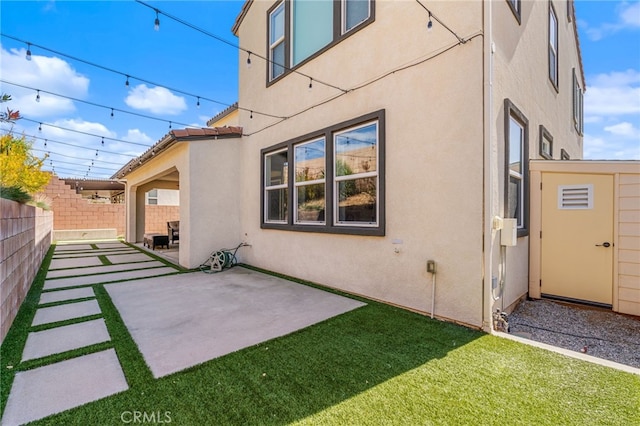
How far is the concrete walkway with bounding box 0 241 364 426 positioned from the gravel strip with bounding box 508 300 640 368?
258 centimetres

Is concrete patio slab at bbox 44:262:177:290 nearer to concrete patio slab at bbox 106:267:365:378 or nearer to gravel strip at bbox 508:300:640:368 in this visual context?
concrete patio slab at bbox 106:267:365:378

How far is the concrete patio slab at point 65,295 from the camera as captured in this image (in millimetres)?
4993

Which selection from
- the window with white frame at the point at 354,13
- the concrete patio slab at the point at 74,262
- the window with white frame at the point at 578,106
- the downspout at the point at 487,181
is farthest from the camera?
the window with white frame at the point at 578,106

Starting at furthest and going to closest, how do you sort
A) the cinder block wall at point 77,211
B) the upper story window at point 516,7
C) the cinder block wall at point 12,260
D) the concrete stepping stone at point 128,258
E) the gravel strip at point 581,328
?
the cinder block wall at point 77,211, the concrete stepping stone at point 128,258, the upper story window at point 516,7, the gravel strip at point 581,328, the cinder block wall at point 12,260

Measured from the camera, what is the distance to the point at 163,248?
12094 mm

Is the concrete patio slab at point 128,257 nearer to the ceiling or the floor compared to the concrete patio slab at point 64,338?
nearer to the floor

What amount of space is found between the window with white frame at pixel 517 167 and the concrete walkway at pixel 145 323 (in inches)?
120

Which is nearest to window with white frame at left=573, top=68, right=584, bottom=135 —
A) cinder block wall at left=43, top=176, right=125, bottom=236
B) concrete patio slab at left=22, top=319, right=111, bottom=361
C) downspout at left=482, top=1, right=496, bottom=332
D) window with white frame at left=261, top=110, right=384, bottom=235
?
downspout at left=482, top=1, right=496, bottom=332

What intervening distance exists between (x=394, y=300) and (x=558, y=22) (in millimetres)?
8446

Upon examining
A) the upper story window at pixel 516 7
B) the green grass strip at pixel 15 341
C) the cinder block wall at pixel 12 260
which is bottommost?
the green grass strip at pixel 15 341

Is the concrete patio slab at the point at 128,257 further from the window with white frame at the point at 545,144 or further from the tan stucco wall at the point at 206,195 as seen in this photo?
the window with white frame at the point at 545,144

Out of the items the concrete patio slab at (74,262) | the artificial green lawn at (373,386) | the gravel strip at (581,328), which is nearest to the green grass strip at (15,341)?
the artificial green lawn at (373,386)

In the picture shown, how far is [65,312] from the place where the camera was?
4406mm

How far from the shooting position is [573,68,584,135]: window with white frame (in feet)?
32.3
